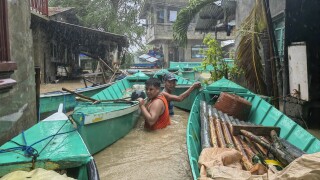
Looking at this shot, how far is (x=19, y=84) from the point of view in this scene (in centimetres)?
466

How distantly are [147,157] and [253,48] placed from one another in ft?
13.4

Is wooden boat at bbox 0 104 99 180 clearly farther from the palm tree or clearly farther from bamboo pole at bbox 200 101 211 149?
the palm tree

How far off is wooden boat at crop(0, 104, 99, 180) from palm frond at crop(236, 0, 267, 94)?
5.50 metres

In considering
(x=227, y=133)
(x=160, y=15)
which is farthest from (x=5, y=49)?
(x=160, y=15)

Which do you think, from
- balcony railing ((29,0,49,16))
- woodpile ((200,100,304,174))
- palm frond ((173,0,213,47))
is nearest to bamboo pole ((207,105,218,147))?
woodpile ((200,100,304,174))

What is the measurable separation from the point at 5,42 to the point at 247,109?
15.1 feet

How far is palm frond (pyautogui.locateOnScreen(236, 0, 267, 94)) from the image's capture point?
788 centimetres

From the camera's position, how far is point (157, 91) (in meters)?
6.04

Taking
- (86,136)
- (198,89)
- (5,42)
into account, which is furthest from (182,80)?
(5,42)

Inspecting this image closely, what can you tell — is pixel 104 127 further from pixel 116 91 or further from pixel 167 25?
pixel 167 25

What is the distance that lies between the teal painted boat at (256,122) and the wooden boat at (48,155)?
107cm

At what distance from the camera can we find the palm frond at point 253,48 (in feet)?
25.8

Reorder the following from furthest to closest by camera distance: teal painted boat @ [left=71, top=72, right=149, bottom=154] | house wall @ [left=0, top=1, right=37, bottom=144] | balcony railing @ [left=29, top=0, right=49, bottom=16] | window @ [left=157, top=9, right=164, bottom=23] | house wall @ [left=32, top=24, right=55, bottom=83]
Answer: window @ [left=157, top=9, right=164, bottom=23] < house wall @ [left=32, top=24, right=55, bottom=83] < balcony railing @ [left=29, top=0, right=49, bottom=16] < teal painted boat @ [left=71, top=72, right=149, bottom=154] < house wall @ [left=0, top=1, right=37, bottom=144]

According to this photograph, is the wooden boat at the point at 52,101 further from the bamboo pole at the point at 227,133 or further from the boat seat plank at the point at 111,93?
the bamboo pole at the point at 227,133
